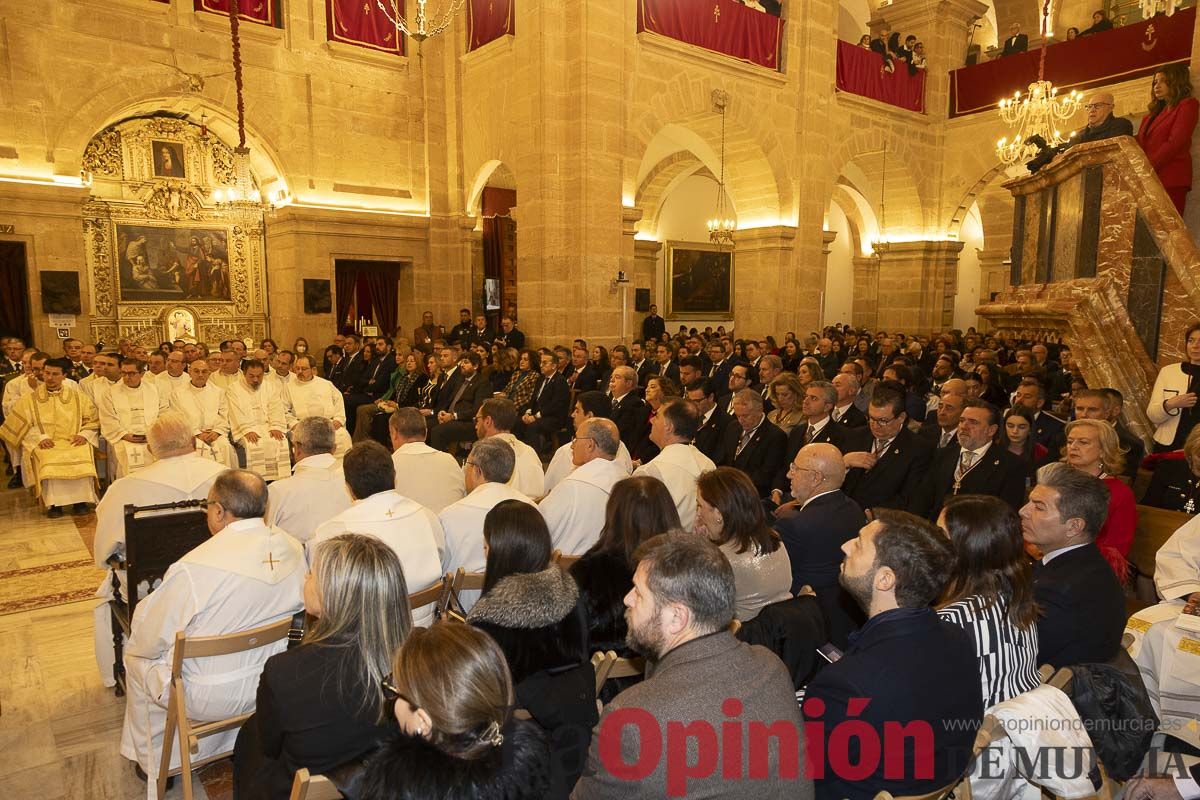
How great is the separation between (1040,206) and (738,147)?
811cm

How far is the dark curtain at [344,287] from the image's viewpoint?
14.1 metres

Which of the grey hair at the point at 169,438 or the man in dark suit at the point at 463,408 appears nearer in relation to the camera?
the grey hair at the point at 169,438

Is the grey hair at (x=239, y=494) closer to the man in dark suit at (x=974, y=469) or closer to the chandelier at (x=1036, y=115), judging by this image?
the man in dark suit at (x=974, y=469)

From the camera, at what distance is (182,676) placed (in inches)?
105

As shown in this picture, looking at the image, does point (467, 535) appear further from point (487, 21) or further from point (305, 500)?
point (487, 21)

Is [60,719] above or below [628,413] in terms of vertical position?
below

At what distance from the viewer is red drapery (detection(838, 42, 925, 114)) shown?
Answer: 15.4m

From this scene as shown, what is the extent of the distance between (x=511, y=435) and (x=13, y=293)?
10293 millimetres

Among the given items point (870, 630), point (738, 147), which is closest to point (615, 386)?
point (870, 630)

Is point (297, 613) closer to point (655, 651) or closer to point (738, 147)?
point (655, 651)

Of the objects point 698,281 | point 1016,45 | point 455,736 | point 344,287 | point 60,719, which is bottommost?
point 60,719

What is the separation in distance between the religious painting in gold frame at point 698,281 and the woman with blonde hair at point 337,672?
57.1ft

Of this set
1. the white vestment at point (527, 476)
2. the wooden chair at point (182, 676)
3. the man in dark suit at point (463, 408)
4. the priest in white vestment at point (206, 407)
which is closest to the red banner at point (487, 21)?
the man in dark suit at point (463, 408)

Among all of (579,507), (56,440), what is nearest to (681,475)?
(579,507)
